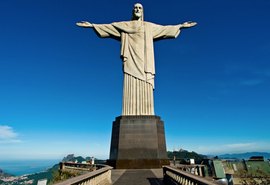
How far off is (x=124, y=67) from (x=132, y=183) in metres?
9.05

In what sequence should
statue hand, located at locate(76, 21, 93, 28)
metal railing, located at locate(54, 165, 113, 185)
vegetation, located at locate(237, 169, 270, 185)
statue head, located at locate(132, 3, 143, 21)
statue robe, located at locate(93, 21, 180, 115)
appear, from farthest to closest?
statue head, located at locate(132, 3, 143, 21) → statue hand, located at locate(76, 21, 93, 28) → statue robe, located at locate(93, 21, 180, 115) → vegetation, located at locate(237, 169, 270, 185) → metal railing, located at locate(54, 165, 113, 185)

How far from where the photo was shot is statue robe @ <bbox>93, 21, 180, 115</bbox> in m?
15.3

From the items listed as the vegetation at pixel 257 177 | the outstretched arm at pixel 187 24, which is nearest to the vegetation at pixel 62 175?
the vegetation at pixel 257 177

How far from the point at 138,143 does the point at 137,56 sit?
5.80 meters

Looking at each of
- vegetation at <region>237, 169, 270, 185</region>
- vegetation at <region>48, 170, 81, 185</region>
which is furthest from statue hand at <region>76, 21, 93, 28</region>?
vegetation at <region>237, 169, 270, 185</region>

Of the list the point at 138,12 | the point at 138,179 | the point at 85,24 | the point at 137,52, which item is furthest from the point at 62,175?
the point at 138,12

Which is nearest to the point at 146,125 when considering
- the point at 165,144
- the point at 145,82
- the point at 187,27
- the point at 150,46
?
the point at 165,144

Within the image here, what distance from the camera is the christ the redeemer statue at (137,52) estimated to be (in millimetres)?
15344

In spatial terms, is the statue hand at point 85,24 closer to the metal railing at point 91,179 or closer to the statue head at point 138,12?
the statue head at point 138,12

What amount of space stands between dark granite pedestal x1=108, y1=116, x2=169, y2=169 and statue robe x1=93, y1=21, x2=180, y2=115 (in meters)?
0.96

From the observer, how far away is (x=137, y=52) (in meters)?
16.0

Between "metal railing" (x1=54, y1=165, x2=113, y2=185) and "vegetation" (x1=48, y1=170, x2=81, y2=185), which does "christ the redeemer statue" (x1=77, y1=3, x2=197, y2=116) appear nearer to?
"vegetation" (x1=48, y1=170, x2=81, y2=185)

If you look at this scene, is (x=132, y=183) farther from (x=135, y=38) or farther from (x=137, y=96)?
(x=135, y=38)

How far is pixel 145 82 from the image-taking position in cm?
→ 1568
